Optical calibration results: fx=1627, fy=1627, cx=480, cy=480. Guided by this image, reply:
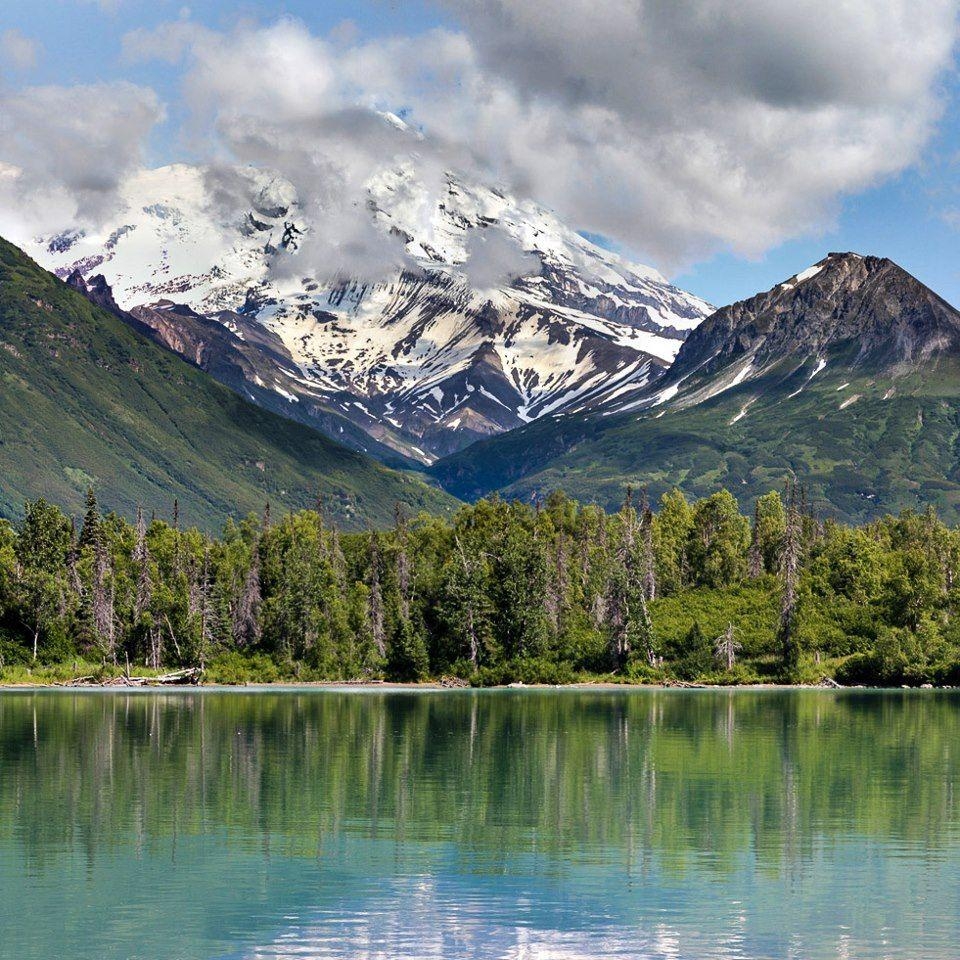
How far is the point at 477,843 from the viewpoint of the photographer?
5797 centimetres

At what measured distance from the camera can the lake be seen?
42656 mm

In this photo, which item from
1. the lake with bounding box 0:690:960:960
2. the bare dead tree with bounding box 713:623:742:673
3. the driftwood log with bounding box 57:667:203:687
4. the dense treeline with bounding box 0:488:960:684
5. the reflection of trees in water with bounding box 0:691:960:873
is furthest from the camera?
the bare dead tree with bounding box 713:623:742:673

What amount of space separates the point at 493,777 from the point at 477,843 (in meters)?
22.4

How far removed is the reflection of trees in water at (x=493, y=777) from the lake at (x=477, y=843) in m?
0.27

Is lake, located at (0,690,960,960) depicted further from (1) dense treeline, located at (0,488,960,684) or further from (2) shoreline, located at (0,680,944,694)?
(1) dense treeline, located at (0,488,960,684)

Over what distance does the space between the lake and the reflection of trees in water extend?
270mm

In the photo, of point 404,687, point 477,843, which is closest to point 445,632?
point 404,687

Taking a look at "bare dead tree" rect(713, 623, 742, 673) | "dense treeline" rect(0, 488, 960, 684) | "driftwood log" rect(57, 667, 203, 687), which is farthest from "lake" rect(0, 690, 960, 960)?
"bare dead tree" rect(713, 623, 742, 673)

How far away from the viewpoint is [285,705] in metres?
142

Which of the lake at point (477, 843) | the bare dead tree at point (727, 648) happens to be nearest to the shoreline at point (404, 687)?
the bare dead tree at point (727, 648)

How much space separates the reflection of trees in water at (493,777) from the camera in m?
60.5

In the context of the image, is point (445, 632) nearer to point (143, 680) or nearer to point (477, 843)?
point (143, 680)

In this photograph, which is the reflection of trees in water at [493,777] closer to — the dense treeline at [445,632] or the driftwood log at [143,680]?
the driftwood log at [143,680]

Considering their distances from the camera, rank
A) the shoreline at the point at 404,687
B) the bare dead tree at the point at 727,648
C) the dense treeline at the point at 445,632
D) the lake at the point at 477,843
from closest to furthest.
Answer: the lake at the point at 477,843 < the shoreline at the point at 404,687 < the dense treeline at the point at 445,632 < the bare dead tree at the point at 727,648
